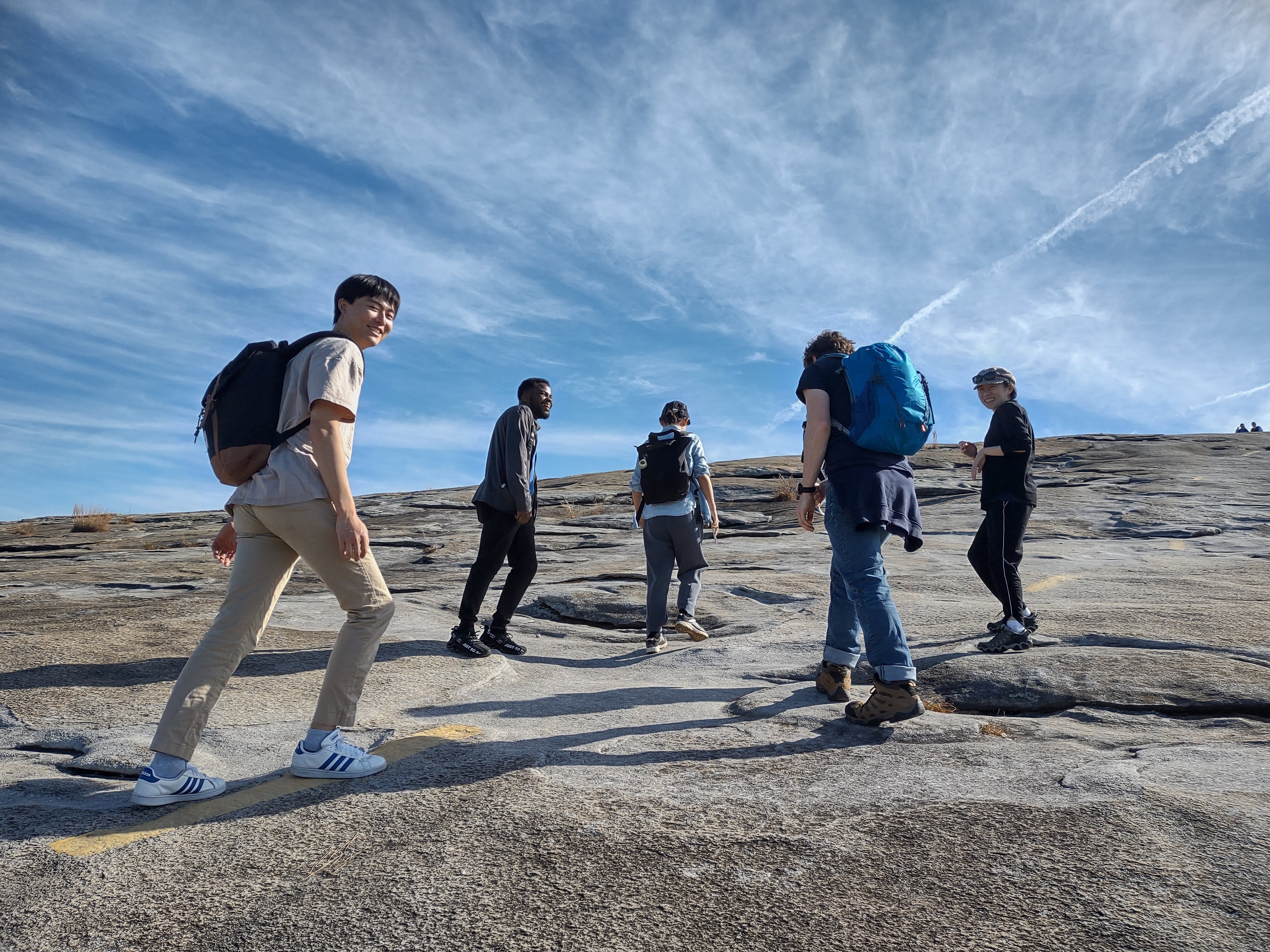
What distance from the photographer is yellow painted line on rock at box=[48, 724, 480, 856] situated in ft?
7.50

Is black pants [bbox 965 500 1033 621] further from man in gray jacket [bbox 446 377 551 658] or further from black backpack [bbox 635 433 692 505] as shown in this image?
man in gray jacket [bbox 446 377 551 658]

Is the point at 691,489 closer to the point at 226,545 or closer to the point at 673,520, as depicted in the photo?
the point at 673,520

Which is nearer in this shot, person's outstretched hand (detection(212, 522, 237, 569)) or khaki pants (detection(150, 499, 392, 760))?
khaki pants (detection(150, 499, 392, 760))

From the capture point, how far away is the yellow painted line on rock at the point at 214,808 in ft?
7.50

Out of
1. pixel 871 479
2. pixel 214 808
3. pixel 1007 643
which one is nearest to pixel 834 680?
pixel 871 479

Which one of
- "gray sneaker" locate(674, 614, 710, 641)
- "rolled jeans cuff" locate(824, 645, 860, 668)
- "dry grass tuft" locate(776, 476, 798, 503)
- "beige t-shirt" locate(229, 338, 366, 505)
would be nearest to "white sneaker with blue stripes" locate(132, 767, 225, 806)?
"beige t-shirt" locate(229, 338, 366, 505)

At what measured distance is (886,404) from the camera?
365cm

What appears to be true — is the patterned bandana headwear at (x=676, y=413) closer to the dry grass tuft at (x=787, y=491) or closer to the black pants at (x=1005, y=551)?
the black pants at (x=1005, y=551)

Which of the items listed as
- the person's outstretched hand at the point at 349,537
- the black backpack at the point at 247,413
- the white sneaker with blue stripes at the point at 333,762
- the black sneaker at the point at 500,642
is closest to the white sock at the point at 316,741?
the white sneaker with blue stripes at the point at 333,762

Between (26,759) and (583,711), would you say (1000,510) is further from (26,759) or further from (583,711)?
(26,759)

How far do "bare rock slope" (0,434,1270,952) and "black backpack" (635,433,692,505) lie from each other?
120cm

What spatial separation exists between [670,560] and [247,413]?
396 centimetres

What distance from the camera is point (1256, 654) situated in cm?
480

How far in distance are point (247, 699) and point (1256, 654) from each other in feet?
19.3
